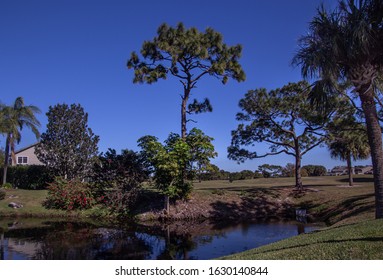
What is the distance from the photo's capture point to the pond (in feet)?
37.0

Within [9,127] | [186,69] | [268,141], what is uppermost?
[186,69]

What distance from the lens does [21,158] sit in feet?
144

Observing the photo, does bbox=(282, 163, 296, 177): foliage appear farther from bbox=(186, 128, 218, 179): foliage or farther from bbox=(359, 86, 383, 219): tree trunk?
bbox=(359, 86, 383, 219): tree trunk

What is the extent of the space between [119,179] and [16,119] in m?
16.9

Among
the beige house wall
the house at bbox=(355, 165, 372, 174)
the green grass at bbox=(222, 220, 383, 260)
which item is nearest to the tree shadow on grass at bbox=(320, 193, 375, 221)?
the green grass at bbox=(222, 220, 383, 260)

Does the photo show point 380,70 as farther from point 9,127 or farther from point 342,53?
point 9,127

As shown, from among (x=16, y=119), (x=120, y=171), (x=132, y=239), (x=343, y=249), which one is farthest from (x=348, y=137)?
(x=16, y=119)

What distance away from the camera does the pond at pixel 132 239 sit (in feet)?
37.0

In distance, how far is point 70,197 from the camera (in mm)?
21516

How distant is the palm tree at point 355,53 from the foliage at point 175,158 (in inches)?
402

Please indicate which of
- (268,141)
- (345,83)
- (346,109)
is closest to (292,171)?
(268,141)

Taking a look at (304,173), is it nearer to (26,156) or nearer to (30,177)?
(30,177)

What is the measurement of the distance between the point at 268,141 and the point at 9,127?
76.6ft

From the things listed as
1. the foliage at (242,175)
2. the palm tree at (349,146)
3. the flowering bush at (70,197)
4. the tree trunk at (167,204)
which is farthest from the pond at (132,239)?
the foliage at (242,175)
